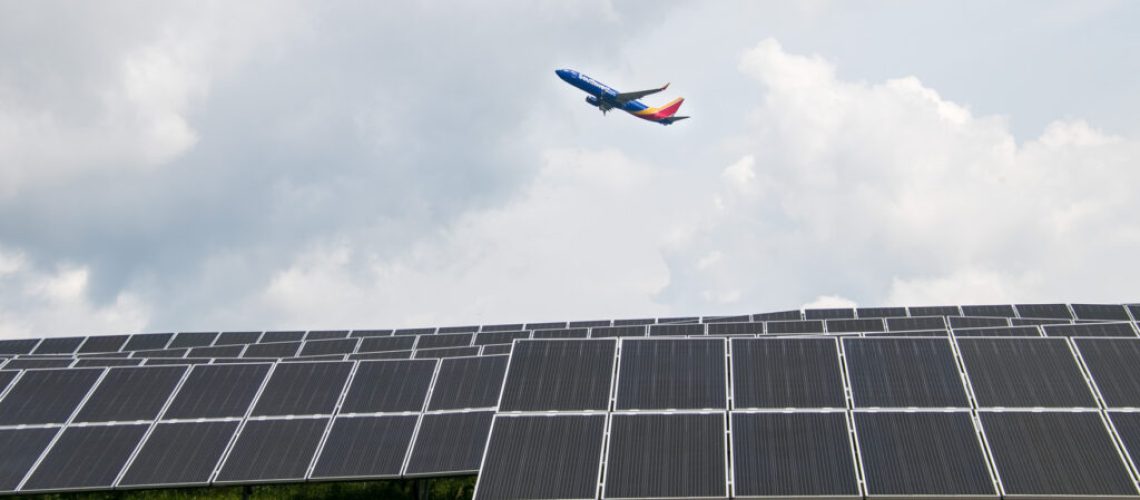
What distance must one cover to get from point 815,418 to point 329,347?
29752 millimetres

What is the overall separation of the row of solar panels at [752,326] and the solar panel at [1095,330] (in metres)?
3.85

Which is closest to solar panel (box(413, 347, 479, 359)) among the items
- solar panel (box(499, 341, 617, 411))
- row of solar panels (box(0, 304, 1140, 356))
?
row of solar panels (box(0, 304, 1140, 356))

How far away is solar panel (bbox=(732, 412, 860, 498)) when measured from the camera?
15992 millimetres

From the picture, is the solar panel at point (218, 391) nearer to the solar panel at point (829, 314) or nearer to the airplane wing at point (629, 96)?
the solar panel at point (829, 314)

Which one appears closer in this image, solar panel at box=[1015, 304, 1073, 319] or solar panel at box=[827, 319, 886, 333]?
solar panel at box=[827, 319, 886, 333]

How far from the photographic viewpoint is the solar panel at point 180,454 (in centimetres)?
2011

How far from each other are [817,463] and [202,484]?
13826 mm

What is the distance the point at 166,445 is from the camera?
2125cm

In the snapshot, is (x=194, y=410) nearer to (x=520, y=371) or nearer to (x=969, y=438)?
(x=520, y=371)

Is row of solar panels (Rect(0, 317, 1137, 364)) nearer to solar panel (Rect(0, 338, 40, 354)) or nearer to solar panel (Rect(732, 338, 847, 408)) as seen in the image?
solar panel (Rect(0, 338, 40, 354))

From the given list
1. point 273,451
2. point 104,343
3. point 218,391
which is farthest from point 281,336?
point 273,451

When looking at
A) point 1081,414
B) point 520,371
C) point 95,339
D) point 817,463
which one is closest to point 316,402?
point 520,371

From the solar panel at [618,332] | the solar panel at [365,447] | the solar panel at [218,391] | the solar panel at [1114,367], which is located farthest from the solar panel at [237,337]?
the solar panel at [1114,367]

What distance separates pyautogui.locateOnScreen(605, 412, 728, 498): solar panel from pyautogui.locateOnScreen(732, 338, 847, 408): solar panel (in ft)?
4.01
